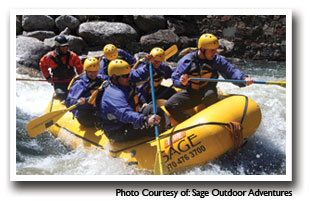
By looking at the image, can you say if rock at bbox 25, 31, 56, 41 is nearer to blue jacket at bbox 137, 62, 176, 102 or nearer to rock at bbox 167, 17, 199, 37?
rock at bbox 167, 17, 199, 37

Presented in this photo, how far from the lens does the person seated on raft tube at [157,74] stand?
4609 mm

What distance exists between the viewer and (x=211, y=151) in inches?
136

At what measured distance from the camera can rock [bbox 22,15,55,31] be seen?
10.1 metres

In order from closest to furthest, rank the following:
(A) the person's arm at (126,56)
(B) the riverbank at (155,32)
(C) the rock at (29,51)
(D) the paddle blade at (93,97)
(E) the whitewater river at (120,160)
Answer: (E) the whitewater river at (120,160), (D) the paddle blade at (93,97), (A) the person's arm at (126,56), (C) the rock at (29,51), (B) the riverbank at (155,32)

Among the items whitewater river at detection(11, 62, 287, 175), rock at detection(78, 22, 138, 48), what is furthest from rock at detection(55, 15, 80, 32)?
whitewater river at detection(11, 62, 287, 175)

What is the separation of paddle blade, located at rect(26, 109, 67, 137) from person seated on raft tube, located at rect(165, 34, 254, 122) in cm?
156

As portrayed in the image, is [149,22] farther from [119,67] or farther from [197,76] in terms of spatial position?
[119,67]

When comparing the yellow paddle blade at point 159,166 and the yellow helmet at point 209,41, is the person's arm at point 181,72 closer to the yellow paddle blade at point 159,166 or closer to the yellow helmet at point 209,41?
the yellow helmet at point 209,41

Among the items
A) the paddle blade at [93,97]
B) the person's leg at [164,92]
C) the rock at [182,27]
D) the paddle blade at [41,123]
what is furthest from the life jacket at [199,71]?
the rock at [182,27]

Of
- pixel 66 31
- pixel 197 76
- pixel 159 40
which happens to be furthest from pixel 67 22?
pixel 197 76

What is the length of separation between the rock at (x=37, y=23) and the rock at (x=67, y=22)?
25 centimetres

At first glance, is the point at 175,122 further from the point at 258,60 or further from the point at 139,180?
the point at 258,60

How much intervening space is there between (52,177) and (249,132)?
2.29 m
